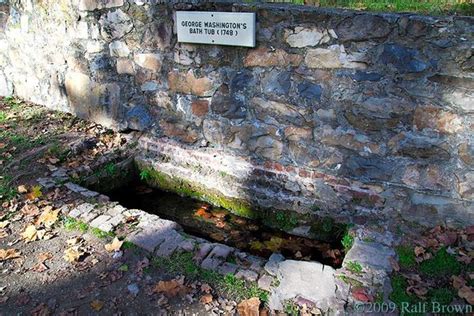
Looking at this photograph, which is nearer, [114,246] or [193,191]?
A: [114,246]

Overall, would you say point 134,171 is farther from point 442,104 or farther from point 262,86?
point 442,104

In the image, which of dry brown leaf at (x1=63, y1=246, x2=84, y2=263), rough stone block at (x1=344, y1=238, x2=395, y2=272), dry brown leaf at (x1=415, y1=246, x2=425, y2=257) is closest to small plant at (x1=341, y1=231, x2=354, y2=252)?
rough stone block at (x1=344, y1=238, x2=395, y2=272)

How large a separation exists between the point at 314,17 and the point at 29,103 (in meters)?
4.31

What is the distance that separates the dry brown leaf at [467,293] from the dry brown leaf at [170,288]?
1754 millimetres

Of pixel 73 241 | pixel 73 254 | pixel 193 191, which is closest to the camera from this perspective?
pixel 73 254

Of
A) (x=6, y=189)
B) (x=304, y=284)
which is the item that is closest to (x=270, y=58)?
(x=304, y=284)

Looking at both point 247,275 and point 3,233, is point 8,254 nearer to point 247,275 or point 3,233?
point 3,233

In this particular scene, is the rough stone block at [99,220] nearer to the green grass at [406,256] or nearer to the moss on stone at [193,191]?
the moss on stone at [193,191]

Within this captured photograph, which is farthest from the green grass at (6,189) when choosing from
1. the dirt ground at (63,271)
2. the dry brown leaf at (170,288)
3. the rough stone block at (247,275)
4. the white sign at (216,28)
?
the rough stone block at (247,275)

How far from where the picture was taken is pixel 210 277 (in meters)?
2.83

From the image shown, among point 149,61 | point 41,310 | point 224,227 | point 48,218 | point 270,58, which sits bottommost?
point 224,227

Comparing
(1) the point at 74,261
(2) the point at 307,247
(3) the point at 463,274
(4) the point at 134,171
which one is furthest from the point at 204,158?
(3) the point at 463,274

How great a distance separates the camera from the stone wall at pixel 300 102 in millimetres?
2969

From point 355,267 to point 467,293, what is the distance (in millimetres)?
683
